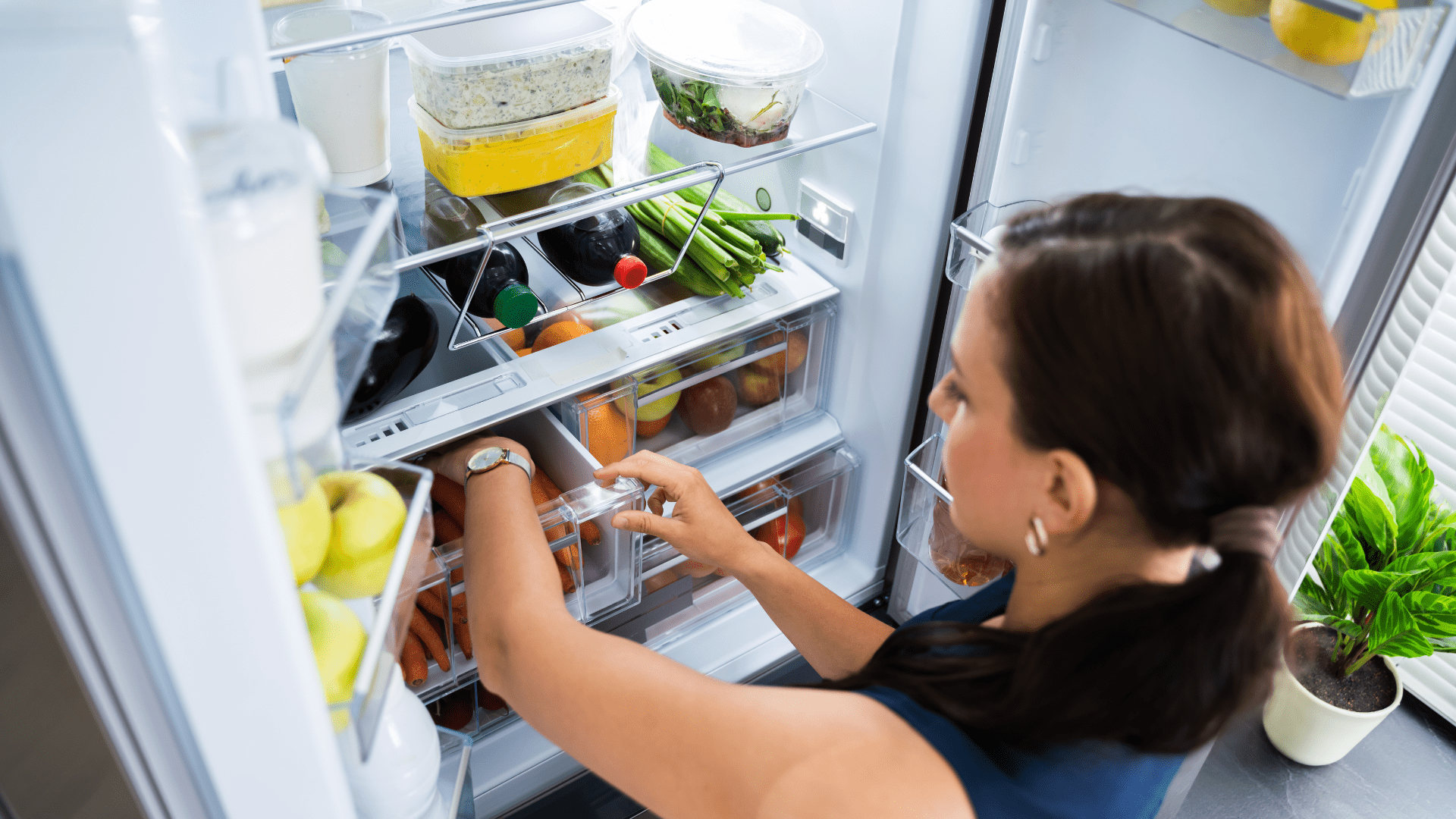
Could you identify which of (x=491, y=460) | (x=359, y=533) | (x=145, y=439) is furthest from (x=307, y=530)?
(x=491, y=460)

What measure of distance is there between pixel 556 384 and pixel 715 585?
54 centimetres

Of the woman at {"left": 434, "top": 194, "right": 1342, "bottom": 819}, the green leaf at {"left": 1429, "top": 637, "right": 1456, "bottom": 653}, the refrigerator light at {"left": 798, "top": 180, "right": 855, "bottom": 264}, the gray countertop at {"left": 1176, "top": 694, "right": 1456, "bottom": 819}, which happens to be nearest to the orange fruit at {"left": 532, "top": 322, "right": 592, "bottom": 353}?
the refrigerator light at {"left": 798, "top": 180, "right": 855, "bottom": 264}

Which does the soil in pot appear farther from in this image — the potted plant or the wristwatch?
the wristwatch

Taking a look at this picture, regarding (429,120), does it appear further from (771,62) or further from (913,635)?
(913,635)

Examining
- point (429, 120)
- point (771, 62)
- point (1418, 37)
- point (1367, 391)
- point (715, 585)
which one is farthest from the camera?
point (715, 585)

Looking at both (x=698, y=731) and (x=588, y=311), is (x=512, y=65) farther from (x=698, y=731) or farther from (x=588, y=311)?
(x=698, y=731)

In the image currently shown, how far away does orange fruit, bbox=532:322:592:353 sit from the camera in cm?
130

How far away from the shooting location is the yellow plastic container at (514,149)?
3.67 feet

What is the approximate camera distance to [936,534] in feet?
4.58

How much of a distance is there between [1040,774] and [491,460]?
630 millimetres

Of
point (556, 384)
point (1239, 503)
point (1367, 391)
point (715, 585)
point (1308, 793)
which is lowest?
point (1308, 793)

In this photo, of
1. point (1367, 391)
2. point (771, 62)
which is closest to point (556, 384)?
point (771, 62)

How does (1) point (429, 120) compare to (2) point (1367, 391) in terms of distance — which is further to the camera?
(1) point (429, 120)

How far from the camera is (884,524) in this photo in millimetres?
1657
